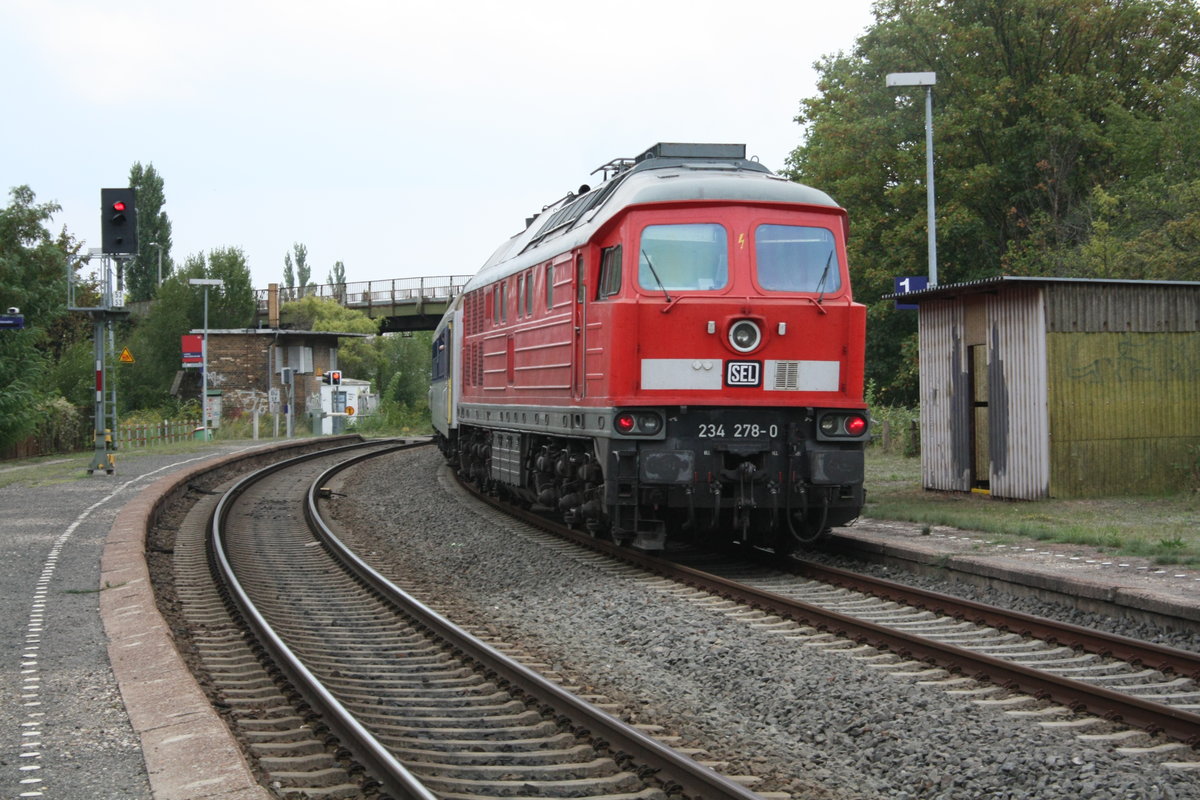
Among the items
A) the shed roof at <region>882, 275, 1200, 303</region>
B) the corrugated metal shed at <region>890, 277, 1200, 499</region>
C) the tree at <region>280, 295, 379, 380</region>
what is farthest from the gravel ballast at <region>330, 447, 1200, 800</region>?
the tree at <region>280, 295, 379, 380</region>

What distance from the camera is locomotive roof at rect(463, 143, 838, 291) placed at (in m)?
11.8

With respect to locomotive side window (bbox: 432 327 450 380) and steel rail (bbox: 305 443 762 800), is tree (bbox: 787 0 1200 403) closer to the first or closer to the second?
locomotive side window (bbox: 432 327 450 380)

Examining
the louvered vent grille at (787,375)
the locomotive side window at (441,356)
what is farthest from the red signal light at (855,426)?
the locomotive side window at (441,356)

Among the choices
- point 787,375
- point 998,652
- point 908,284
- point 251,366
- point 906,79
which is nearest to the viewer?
point 998,652

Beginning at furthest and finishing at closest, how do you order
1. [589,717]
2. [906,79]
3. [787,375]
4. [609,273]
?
[906,79] < [609,273] < [787,375] < [589,717]

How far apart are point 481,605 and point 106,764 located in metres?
5.38

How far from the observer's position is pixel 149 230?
80.2m

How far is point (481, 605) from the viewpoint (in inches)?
429

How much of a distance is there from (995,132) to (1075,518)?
20.6m

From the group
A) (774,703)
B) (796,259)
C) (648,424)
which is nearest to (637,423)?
(648,424)

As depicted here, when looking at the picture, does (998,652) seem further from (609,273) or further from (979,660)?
(609,273)

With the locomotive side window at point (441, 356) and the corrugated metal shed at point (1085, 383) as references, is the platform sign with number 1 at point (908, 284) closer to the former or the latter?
the corrugated metal shed at point (1085, 383)

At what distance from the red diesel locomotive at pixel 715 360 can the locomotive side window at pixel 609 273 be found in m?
0.02

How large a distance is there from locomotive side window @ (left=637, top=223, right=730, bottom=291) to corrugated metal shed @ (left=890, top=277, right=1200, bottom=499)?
548 cm
